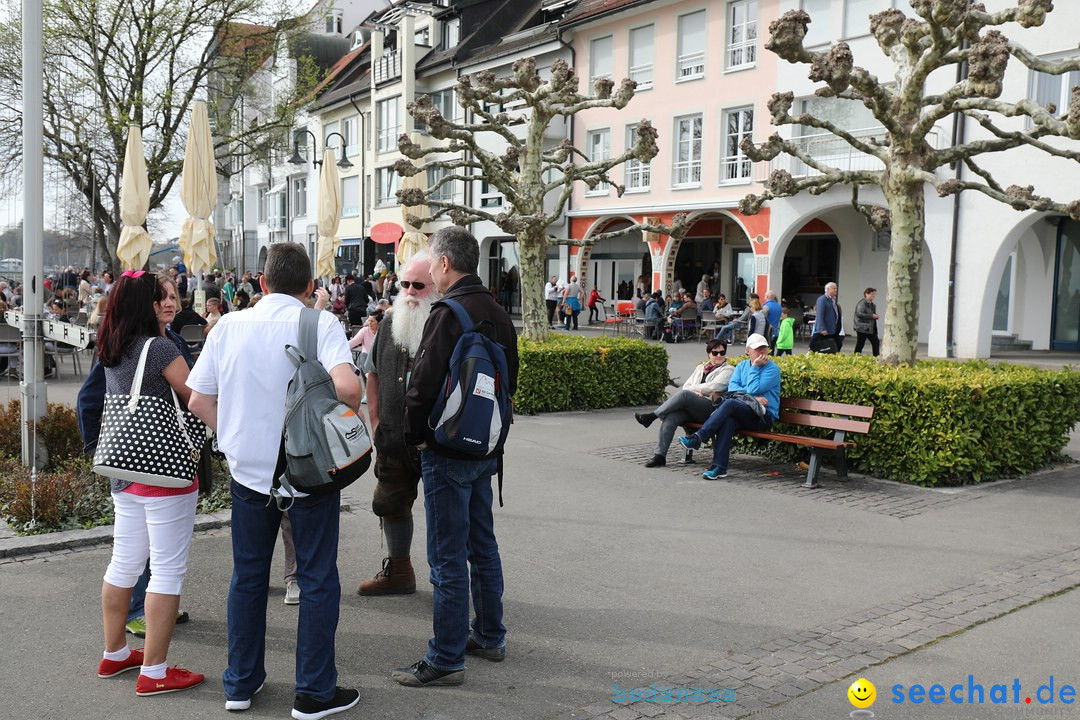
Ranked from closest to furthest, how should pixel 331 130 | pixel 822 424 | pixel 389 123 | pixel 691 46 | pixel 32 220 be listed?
pixel 32 220
pixel 822 424
pixel 691 46
pixel 389 123
pixel 331 130

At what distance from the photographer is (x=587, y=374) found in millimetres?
13281

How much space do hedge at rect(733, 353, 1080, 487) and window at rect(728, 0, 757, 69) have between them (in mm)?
19456

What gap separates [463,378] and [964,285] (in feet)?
67.9

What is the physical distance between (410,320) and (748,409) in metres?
5.05

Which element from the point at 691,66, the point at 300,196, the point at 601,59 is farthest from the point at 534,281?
the point at 300,196

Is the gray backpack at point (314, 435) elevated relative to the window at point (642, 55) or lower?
lower

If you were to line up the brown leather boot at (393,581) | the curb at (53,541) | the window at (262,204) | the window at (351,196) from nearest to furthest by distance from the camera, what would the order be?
the brown leather boot at (393,581)
the curb at (53,541)
the window at (351,196)
the window at (262,204)

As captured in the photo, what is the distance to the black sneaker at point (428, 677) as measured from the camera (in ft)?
13.9

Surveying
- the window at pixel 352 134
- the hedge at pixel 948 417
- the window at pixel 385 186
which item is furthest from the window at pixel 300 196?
the hedge at pixel 948 417

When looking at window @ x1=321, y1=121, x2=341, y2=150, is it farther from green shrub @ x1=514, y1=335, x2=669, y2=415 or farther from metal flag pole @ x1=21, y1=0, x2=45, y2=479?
metal flag pole @ x1=21, y1=0, x2=45, y2=479

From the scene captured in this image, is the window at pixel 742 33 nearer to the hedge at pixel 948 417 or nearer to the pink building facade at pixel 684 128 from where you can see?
the pink building facade at pixel 684 128

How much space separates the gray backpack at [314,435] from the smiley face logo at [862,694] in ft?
7.34

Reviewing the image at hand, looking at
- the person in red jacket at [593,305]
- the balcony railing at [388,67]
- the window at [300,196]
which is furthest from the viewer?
the window at [300,196]

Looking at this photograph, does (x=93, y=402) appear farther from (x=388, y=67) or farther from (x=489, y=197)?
(x=388, y=67)
